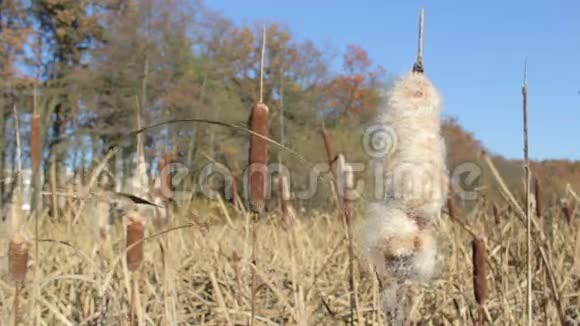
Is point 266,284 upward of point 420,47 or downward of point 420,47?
downward

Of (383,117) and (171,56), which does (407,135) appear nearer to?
(383,117)

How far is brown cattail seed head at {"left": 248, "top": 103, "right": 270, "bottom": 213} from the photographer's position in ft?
2.83

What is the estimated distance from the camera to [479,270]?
1.08m

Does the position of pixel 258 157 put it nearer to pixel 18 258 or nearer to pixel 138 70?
pixel 18 258

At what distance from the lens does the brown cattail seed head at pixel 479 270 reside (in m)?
1.08

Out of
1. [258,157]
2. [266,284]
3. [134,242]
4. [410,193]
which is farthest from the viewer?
[266,284]

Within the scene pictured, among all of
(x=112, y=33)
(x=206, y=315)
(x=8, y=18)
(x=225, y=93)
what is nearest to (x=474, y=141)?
(x=225, y=93)

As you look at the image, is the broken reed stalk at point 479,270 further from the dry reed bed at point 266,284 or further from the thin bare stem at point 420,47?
the thin bare stem at point 420,47

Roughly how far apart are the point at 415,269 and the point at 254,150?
294 millimetres

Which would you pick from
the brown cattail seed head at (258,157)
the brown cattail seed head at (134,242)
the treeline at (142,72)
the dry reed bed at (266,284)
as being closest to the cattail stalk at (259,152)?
the brown cattail seed head at (258,157)

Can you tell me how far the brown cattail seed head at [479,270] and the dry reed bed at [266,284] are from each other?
8.5 inches

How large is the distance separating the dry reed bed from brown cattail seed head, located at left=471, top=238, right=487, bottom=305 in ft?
0.71

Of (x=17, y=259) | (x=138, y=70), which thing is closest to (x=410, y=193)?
(x=17, y=259)

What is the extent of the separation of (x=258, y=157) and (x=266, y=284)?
80 centimetres
